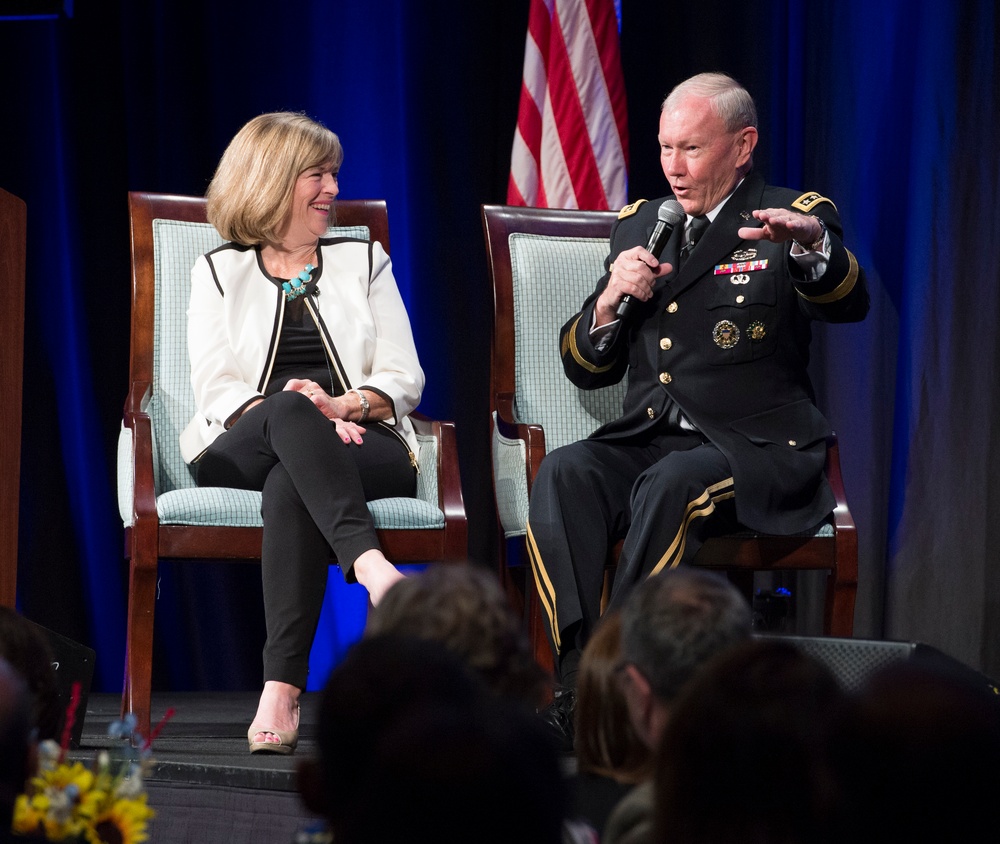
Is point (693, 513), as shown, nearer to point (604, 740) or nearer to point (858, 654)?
point (858, 654)

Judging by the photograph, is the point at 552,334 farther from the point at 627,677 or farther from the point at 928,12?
the point at 627,677

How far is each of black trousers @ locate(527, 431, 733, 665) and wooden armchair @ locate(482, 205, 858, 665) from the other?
18 cm

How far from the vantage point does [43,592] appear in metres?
3.53

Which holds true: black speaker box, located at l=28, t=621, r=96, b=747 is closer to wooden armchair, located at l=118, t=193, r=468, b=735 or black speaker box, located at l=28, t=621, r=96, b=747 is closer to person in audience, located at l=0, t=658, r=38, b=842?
wooden armchair, located at l=118, t=193, r=468, b=735

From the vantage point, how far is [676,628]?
127 centimetres

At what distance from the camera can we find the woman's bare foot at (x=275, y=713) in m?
2.27

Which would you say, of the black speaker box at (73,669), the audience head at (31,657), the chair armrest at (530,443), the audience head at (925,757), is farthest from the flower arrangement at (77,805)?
the chair armrest at (530,443)

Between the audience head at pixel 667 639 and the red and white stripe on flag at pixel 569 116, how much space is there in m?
2.36

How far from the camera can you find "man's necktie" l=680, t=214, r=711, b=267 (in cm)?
284

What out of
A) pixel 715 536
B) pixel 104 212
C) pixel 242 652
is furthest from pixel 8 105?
pixel 715 536

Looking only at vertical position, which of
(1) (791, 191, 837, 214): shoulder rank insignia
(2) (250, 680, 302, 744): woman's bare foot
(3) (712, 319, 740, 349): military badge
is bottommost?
(2) (250, 680, 302, 744): woman's bare foot

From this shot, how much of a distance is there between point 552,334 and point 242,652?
131 centimetres

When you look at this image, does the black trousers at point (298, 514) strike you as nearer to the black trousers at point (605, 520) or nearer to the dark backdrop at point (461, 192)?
the black trousers at point (605, 520)

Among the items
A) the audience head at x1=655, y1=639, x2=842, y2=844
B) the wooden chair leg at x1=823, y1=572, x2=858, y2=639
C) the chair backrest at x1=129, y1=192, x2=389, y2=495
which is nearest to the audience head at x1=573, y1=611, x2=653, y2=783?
the audience head at x1=655, y1=639, x2=842, y2=844
